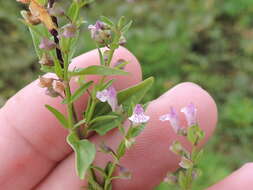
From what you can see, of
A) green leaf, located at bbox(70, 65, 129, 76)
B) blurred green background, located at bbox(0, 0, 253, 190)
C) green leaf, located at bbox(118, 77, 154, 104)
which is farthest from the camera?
blurred green background, located at bbox(0, 0, 253, 190)

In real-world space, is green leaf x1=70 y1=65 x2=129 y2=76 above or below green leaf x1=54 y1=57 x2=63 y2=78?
below

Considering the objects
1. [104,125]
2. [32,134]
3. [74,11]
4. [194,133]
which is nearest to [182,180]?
[194,133]

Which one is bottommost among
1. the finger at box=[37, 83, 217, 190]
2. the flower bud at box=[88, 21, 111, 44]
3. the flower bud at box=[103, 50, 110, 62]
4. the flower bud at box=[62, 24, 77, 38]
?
the finger at box=[37, 83, 217, 190]

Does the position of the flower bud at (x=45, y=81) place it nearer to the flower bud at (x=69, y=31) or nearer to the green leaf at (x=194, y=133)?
the flower bud at (x=69, y=31)

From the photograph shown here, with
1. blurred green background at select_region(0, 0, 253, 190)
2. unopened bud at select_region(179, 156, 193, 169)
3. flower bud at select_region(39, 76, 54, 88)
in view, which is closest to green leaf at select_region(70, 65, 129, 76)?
flower bud at select_region(39, 76, 54, 88)

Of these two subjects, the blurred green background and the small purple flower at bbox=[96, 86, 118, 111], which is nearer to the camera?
the small purple flower at bbox=[96, 86, 118, 111]

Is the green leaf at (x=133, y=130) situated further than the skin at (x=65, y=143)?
No

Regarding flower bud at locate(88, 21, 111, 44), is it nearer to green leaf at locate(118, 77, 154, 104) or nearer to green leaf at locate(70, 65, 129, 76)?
green leaf at locate(70, 65, 129, 76)

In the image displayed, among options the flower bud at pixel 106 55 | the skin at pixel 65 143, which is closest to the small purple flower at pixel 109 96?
the flower bud at pixel 106 55
